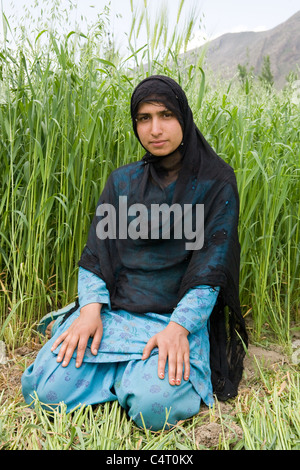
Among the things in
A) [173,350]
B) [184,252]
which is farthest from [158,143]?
[173,350]

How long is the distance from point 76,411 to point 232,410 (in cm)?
52

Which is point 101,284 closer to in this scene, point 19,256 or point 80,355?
point 80,355

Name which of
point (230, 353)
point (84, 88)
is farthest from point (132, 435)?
point (84, 88)

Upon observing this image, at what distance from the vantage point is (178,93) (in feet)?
4.84

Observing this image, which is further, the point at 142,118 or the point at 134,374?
the point at 142,118

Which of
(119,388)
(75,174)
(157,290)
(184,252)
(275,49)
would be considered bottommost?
(119,388)

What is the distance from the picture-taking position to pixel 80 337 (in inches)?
56.9

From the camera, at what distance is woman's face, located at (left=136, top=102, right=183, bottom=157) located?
4.81 feet

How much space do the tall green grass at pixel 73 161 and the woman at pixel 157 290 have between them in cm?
33

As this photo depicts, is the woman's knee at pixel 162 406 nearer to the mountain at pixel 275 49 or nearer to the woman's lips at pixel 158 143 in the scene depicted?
the woman's lips at pixel 158 143

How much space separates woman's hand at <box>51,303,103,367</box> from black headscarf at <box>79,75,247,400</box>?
0.15m

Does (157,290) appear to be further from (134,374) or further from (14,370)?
(14,370)

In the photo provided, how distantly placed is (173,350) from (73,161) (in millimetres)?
993

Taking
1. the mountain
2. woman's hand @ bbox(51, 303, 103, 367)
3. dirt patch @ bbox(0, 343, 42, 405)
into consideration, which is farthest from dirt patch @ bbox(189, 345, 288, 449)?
the mountain
